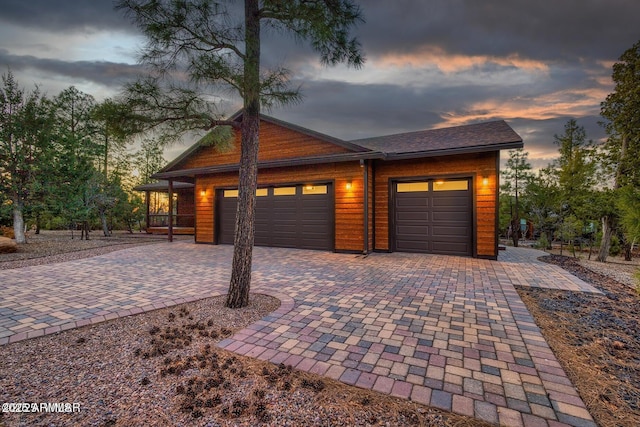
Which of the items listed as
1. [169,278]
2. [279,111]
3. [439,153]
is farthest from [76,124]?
[439,153]

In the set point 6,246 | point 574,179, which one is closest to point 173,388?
point 6,246

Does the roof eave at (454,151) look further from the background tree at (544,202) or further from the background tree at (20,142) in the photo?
the background tree at (20,142)

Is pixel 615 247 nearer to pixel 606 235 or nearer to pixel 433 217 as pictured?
pixel 606 235

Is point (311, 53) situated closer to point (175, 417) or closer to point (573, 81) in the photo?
point (175, 417)

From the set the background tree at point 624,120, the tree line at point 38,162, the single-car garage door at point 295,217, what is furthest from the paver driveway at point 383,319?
the tree line at point 38,162

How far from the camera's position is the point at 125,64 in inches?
143

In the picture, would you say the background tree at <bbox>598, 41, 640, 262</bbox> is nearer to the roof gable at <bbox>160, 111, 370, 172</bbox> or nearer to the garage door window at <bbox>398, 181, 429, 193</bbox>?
the garage door window at <bbox>398, 181, 429, 193</bbox>

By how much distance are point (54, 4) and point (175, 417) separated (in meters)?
9.15

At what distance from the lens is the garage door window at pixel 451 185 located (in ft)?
24.7

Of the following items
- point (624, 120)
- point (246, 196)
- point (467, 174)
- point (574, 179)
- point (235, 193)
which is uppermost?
point (624, 120)

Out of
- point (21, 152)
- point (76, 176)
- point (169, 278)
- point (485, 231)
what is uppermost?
point (21, 152)

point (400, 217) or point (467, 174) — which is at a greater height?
point (467, 174)

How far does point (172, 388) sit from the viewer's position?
187 cm

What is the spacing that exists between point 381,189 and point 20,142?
41.5ft
